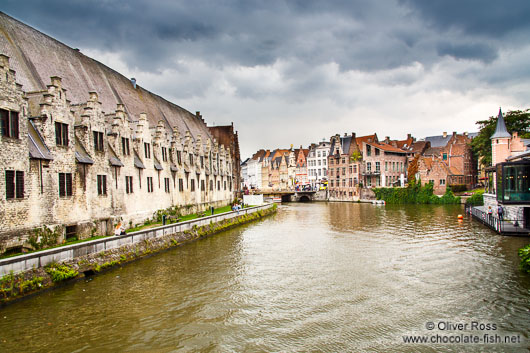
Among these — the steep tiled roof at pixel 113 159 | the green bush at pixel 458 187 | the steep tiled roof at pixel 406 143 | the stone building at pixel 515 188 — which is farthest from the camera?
the steep tiled roof at pixel 406 143

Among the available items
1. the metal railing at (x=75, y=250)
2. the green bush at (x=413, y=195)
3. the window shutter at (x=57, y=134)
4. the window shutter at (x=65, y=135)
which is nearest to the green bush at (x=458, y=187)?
the green bush at (x=413, y=195)

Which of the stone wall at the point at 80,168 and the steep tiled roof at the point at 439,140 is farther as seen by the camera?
the steep tiled roof at the point at 439,140

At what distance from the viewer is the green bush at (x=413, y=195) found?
58.1 m

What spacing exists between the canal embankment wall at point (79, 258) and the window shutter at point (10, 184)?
3215 millimetres

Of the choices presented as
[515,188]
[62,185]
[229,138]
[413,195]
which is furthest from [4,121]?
[413,195]

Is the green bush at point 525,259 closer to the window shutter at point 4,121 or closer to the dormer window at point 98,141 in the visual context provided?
the dormer window at point 98,141

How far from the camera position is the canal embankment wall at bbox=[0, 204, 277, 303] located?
1252 cm

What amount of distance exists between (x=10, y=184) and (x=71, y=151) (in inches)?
154

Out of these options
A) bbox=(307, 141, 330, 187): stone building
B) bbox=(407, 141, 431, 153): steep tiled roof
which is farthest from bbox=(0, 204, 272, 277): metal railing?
bbox=(407, 141, 431, 153): steep tiled roof

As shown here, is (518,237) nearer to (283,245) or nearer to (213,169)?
(283,245)

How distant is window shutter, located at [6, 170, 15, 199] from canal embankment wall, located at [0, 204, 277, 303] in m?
3.22

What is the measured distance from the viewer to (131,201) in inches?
950

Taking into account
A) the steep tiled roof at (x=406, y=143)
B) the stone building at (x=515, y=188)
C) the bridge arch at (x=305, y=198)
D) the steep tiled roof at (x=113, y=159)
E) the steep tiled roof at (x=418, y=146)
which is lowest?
the bridge arch at (x=305, y=198)

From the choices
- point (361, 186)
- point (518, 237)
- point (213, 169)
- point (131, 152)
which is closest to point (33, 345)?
point (131, 152)
